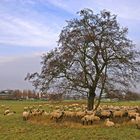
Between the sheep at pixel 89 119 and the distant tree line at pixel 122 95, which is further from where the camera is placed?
the distant tree line at pixel 122 95

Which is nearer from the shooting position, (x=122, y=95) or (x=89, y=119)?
(x=89, y=119)

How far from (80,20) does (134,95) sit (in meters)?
8.13

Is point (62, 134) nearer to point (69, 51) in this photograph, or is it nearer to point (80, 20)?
point (69, 51)

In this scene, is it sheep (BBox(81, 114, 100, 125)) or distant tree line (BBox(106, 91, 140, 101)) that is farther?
distant tree line (BBox(106, 91, 140, 101))

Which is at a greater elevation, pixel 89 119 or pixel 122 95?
pixel 122 95

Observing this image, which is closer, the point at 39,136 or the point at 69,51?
the point at 39,136

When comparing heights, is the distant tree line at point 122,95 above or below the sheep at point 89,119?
above

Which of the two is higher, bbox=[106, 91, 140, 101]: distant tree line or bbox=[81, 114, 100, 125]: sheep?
bbox=[106, 91, 140, 101]: distant tree line

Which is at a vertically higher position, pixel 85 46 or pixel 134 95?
pixel 85 46

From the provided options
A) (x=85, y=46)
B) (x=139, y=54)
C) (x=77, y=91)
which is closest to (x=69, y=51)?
(x=85, y=46)

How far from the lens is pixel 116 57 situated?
105 feet

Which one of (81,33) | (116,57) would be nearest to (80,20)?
(81,33)

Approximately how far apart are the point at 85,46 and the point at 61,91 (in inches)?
176

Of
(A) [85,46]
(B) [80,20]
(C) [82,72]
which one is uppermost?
(B) [80,20]
